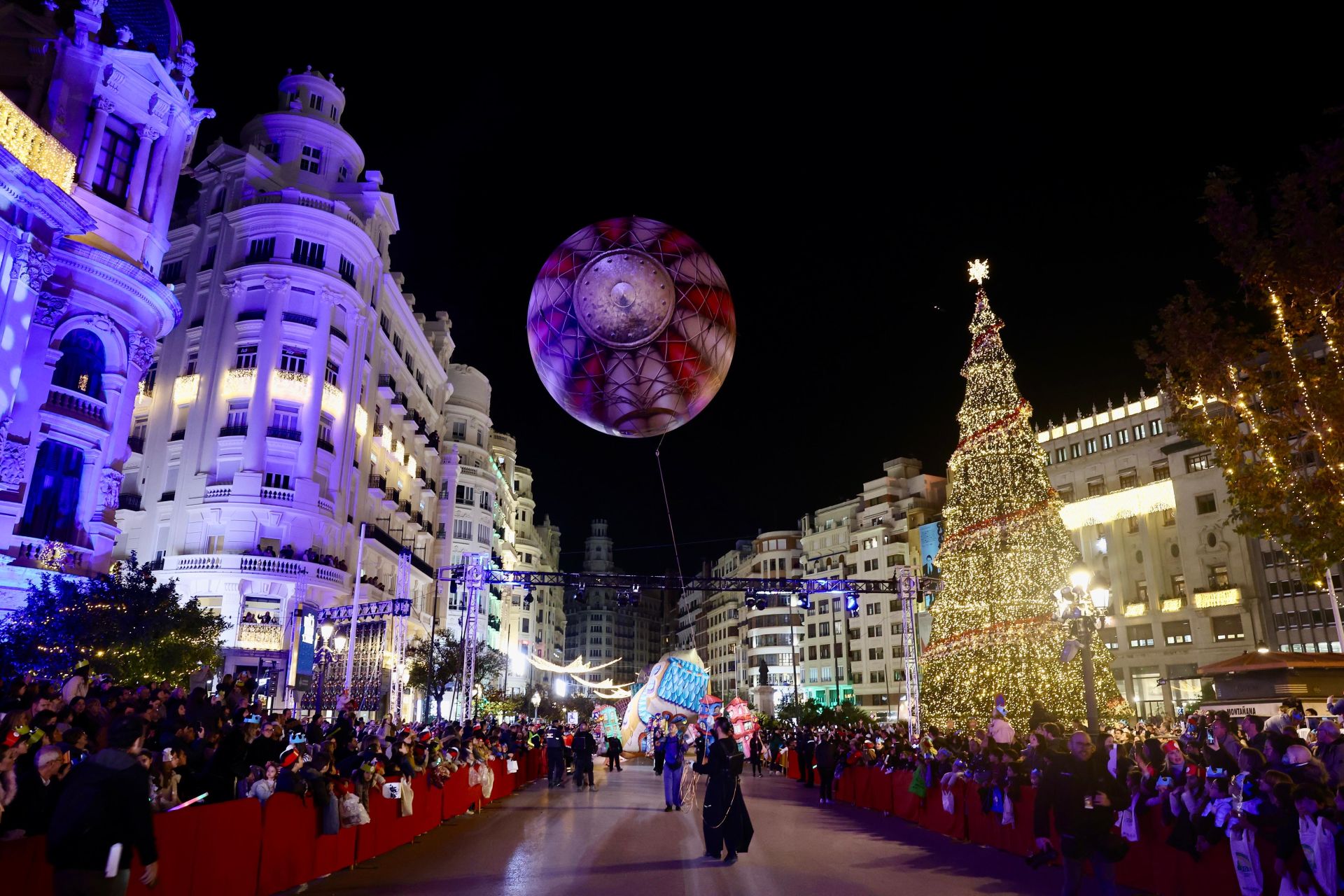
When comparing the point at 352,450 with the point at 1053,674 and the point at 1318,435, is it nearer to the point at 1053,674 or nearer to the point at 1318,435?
the point at 1053,674

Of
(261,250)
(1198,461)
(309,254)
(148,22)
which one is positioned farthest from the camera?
(1198,461)

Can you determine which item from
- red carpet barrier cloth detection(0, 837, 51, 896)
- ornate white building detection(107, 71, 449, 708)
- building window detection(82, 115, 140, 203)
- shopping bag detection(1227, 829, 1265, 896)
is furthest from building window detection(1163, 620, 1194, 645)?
red carpet barrier cloth detection(0, 837, 51, 896)

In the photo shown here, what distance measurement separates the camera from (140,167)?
27672 millimetres

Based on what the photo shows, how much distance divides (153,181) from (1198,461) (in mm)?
57576

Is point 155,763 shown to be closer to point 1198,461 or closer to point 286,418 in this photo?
point 286,418

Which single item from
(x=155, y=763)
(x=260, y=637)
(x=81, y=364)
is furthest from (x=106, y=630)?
(x=155, y=763)

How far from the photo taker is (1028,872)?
10477 millimetres

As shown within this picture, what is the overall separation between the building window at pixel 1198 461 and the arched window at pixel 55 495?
189 ft

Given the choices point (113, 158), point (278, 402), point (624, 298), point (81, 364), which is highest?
point (113, 158)

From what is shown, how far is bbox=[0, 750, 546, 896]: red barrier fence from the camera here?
18.3 ft

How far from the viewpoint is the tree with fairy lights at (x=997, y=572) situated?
26562 millimetres

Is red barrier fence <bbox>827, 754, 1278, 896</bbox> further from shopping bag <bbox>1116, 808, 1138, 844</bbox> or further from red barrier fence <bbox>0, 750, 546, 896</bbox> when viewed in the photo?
red barrier fence <bbox>0, 750, 546, 896</bbox>

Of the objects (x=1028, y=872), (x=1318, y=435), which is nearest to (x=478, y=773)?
(x=1028, y=872)

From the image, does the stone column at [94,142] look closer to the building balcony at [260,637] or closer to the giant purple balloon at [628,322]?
the building balcony at [260,637]
